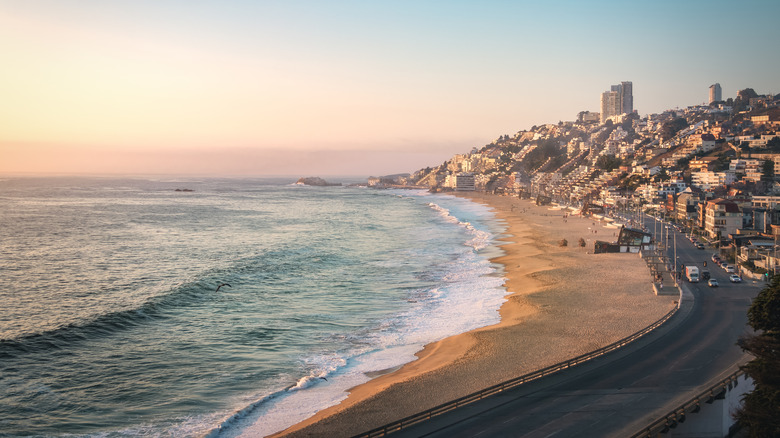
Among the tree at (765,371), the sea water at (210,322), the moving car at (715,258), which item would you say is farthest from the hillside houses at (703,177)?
the tree at (765,371)

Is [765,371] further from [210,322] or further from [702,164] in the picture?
[702,164]

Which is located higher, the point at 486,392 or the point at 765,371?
the point at 765,371

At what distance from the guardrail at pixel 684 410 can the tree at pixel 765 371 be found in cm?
83

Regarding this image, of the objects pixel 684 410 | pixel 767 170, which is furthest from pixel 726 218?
pixel 684 410

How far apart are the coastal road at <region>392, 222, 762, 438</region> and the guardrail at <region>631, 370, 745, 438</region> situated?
655 millimetres

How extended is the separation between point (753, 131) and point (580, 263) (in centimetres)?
12948

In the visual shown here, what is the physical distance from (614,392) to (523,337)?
8.84m

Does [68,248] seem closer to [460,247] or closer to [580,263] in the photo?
[460,247]

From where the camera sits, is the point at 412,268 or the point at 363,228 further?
the point at 363,228

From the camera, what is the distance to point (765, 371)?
16766 mm

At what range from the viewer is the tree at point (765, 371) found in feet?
53.3

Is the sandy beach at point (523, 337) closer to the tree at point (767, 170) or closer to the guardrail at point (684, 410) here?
the guardrail at point (684, 410)

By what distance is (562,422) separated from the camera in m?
17.8

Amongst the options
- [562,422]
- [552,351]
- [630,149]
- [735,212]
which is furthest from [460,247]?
[630,149]
